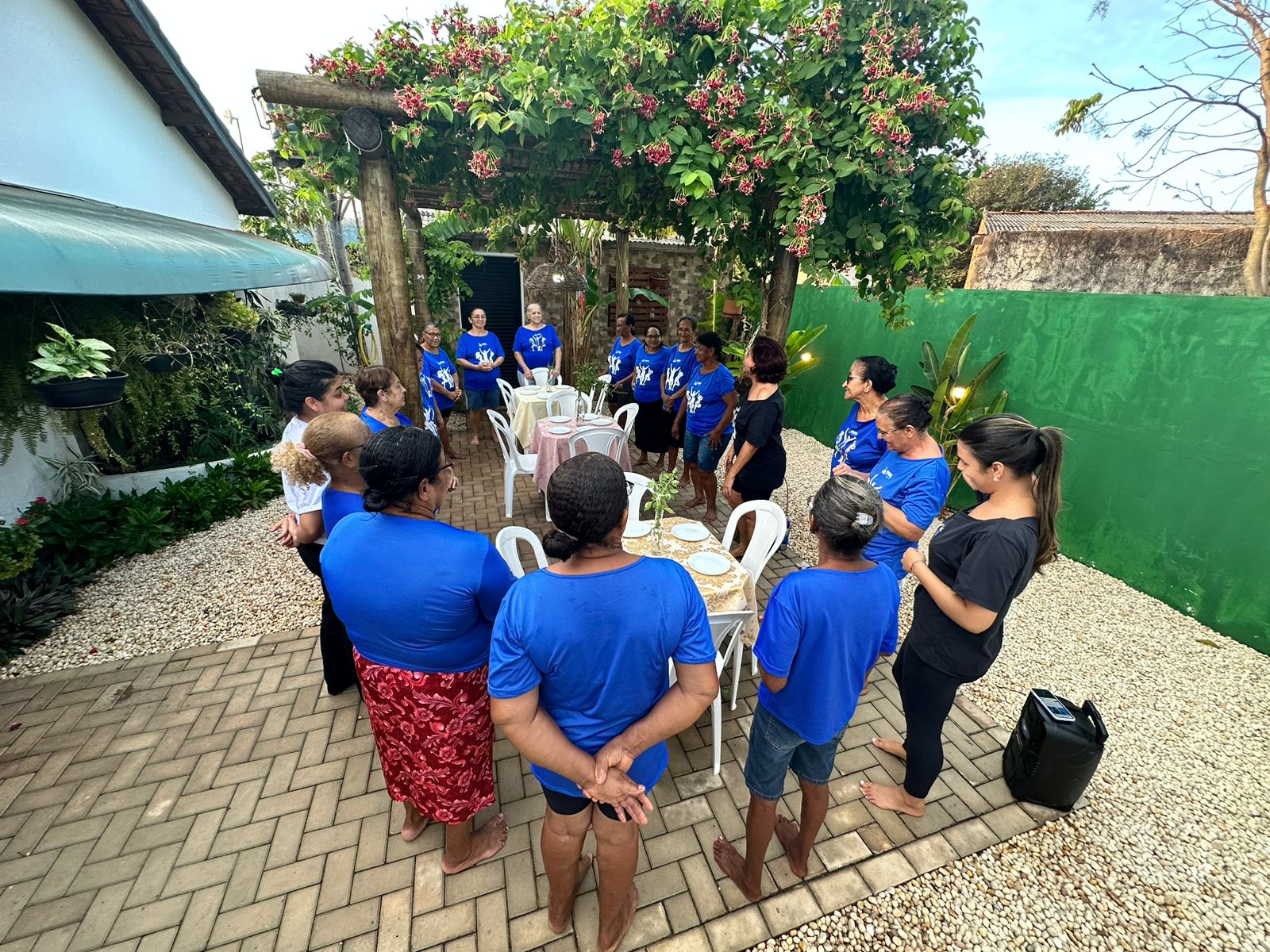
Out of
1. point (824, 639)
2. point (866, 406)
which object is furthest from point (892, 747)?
point (866, 406)

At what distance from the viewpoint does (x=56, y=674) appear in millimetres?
3219

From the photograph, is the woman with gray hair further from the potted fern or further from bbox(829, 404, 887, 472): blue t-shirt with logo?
the potted fern

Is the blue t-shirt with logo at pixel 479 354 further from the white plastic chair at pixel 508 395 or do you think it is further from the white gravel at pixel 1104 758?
the white gravel at pixel 1104 758

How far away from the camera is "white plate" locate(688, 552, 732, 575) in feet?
8.77

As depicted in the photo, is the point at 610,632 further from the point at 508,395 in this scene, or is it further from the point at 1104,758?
the point at 508,395

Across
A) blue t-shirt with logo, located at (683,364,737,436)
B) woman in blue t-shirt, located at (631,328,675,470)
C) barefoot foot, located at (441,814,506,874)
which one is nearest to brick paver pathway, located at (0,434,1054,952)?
barefoot foot, located at (441,814,506,874)

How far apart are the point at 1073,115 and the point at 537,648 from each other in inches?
540

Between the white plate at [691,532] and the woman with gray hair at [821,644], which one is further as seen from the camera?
the white plate at [691,532]

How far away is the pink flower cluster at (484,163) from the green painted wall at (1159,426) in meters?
4.05

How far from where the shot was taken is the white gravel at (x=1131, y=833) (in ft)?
6.82

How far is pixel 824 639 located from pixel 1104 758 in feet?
9.09

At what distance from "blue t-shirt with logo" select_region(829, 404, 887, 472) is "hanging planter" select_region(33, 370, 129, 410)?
5037 mm

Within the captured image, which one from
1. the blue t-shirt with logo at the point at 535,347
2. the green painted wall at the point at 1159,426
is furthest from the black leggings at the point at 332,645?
the green painted wall at the point at 1159,426

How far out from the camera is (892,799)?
251 centimetres
